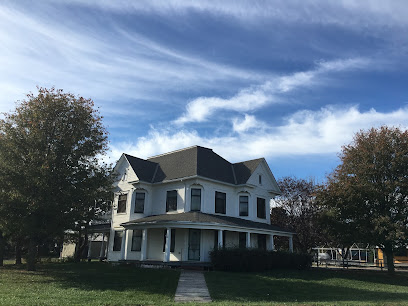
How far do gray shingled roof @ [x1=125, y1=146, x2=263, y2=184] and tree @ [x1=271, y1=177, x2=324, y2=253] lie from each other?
323 inches

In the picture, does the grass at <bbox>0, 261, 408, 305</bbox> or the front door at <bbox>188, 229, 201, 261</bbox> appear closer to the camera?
the grass at <bbox>0, 261, 408, 305</bbox>

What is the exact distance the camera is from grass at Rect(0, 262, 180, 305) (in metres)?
11.9

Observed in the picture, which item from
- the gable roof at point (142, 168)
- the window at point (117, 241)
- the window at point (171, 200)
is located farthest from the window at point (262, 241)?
the window at point (117, 241)

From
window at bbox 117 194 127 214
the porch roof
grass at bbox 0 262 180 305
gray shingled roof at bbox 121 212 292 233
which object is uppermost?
window at bbox 117 194 127 214

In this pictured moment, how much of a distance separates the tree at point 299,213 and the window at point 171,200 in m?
13.8

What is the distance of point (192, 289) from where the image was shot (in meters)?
15.3

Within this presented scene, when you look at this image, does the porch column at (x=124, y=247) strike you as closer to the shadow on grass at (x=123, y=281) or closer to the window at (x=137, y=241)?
the window at (x=137, y=241)

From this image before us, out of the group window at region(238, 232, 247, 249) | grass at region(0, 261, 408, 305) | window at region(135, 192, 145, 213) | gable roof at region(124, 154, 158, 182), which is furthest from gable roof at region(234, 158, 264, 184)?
grass at region(0, 261, 408, 305)

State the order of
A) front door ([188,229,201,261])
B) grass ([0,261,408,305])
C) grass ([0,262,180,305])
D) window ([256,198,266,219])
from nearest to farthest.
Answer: grass ([0,262,180,305])
grass ([0,261,408,305])
front door ([188,229,201,261])
window ([256,198,266,219])

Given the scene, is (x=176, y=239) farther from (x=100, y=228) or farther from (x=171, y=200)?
(x=100, y=228)

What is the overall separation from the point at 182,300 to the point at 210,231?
1370cm

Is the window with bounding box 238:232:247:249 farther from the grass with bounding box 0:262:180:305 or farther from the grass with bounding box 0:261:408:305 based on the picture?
the grass with bounding box 0:262:180:305

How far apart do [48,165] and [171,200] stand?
11151mm

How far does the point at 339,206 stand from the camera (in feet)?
87.6
